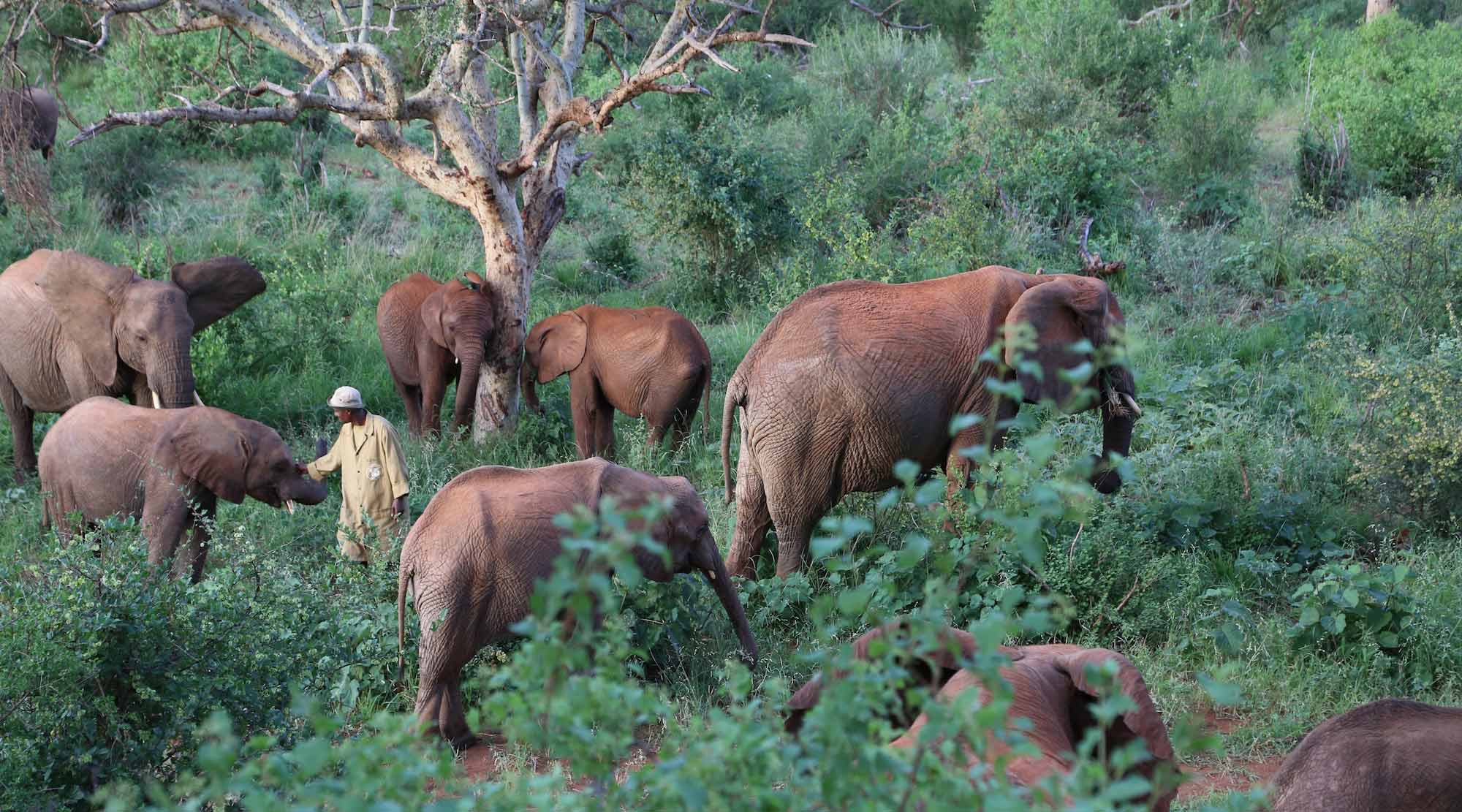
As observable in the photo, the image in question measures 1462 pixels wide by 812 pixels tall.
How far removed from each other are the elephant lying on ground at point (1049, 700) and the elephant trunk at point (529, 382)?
707cm

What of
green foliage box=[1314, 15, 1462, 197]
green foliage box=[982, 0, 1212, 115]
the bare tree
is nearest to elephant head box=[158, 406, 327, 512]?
the bare tree

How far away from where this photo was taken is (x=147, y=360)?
9.16m

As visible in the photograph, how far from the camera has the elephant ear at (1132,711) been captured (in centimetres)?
378

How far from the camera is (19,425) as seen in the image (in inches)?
410

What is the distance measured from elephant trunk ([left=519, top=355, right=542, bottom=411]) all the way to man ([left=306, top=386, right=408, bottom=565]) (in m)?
3.23

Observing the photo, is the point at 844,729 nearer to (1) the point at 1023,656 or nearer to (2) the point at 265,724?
(1) the point at 1023,656

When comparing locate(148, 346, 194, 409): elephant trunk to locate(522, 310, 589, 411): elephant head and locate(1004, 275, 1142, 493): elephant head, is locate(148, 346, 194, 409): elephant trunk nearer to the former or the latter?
locate(522, 310, 589, 411): elephant head

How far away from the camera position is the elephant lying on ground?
3.61 m

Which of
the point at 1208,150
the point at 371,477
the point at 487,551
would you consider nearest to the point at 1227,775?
the point at 487,551

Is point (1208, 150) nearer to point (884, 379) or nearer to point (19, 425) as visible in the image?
point (884, 379)

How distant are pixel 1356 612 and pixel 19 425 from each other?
9428 mm

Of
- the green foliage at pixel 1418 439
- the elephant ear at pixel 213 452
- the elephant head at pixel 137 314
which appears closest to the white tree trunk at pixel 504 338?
the elephant head at pixel 137 314

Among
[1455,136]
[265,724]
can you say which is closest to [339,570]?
→ [265,724]

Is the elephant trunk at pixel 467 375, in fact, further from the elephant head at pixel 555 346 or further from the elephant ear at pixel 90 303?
the elephant ear at pixel 90 303
